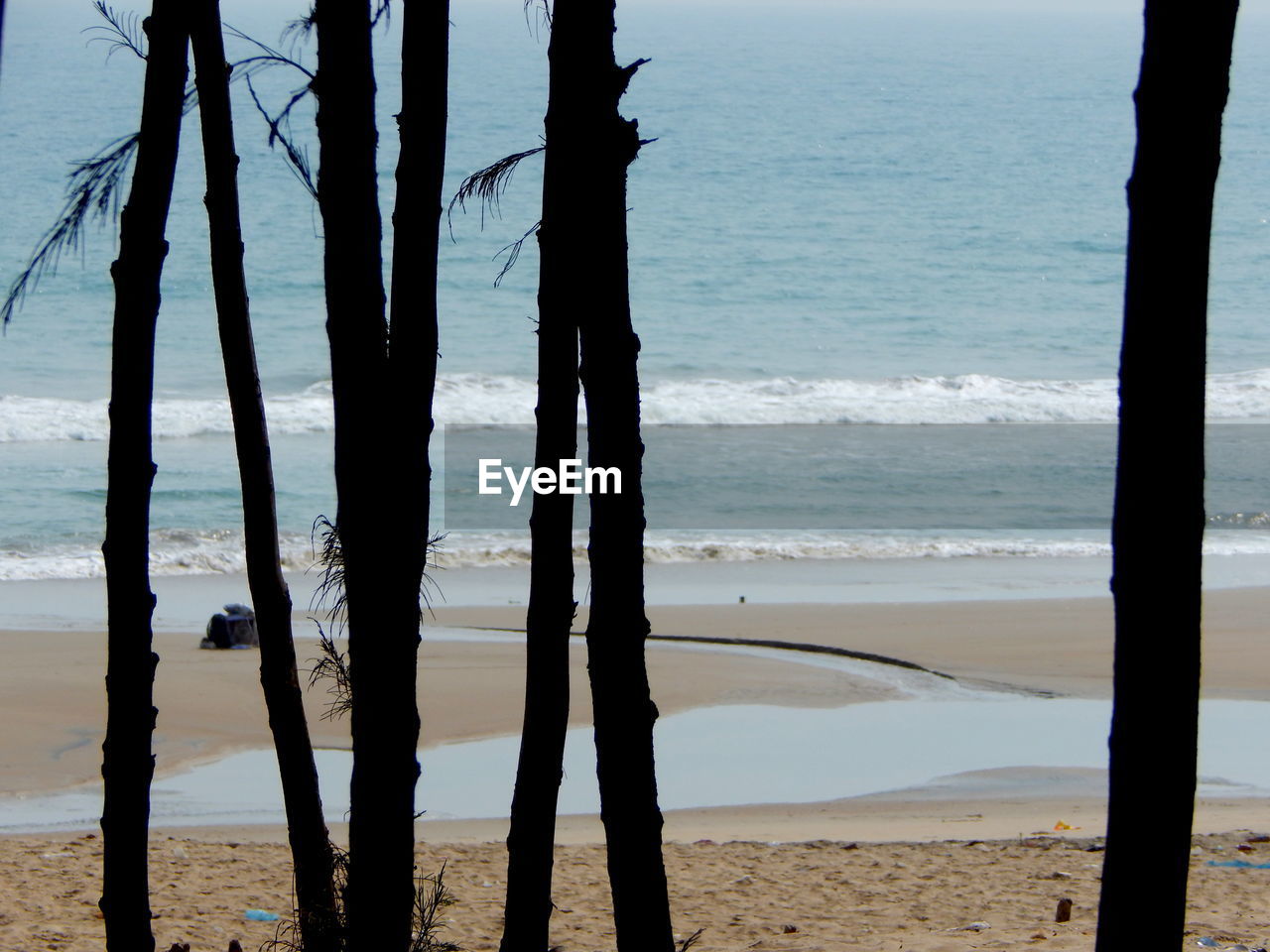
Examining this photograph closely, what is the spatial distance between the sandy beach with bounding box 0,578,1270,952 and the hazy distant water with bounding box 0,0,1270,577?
3013mm

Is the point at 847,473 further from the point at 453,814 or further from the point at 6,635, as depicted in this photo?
the point at 453,814

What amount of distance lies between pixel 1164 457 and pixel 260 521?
274cm

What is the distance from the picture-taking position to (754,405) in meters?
24.3

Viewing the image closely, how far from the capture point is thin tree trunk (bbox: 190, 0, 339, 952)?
388 centimetres

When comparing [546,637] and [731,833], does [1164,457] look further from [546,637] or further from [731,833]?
[731,833]

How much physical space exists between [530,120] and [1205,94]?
168ft

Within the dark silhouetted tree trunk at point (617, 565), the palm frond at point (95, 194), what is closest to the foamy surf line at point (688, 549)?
the palm frond at point (95, 194)

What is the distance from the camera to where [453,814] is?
684 centimetres

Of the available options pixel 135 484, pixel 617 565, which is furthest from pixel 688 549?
pixel 617 565

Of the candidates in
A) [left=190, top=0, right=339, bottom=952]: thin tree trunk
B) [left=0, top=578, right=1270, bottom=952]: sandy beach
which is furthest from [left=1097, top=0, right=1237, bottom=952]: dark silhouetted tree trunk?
[left=0, top=578, right=1270, bottom=952]: sandy beach

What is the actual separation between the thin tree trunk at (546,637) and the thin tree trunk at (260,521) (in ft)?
2.72

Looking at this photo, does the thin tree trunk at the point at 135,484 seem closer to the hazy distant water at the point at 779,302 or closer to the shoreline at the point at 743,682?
the hazy distant water at the point at 779,302

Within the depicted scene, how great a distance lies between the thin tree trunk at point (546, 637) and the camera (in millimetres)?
3586

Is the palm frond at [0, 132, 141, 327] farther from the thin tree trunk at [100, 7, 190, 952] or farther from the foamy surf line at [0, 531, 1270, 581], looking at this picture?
the foamy surf line at [0, 531, 1270, 581]
